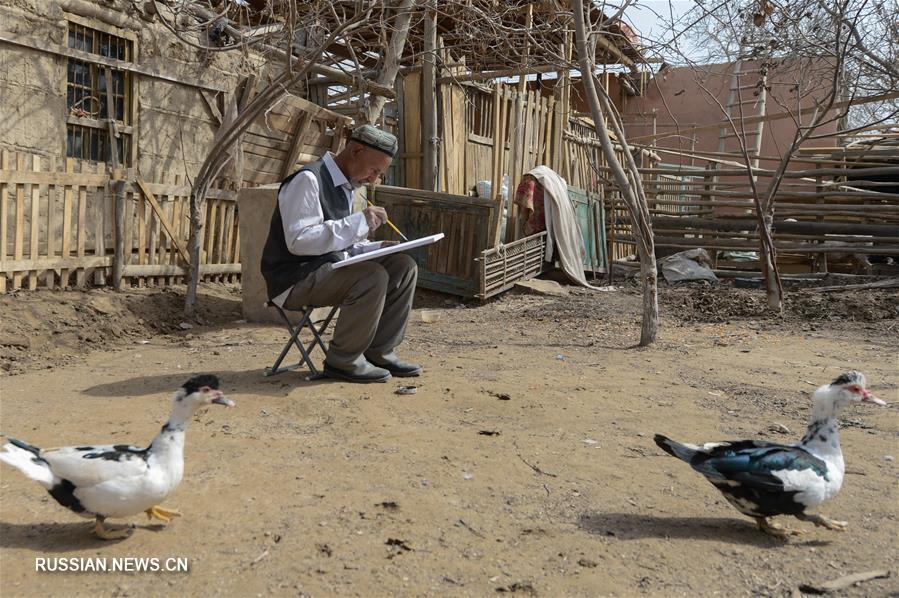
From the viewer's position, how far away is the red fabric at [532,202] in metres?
10.8

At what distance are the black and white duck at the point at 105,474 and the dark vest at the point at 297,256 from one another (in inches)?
77.5

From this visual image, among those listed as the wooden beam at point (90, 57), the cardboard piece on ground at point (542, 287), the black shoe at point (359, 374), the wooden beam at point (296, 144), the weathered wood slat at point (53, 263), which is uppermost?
the wooden beam at point (90, 57)

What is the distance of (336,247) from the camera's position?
439 cm

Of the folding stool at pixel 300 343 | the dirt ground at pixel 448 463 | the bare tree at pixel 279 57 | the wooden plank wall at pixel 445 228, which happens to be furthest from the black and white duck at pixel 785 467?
the wooden plank wall at pixel 445 228

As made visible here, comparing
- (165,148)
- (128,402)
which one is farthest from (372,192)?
(128,402)

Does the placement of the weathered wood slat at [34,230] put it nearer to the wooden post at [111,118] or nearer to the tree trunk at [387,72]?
the wooden post at [111,118]

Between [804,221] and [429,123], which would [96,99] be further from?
[804,221]

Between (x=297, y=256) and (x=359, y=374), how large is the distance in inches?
31.7

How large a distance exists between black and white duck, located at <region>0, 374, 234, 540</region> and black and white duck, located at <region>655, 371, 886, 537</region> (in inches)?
69.0

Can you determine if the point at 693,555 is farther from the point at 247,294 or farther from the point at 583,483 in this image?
the point at 247,294

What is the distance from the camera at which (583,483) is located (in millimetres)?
3285

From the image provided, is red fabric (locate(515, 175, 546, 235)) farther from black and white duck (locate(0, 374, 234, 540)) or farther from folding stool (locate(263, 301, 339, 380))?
black and white duck (locate(0, 374, 234, 540))

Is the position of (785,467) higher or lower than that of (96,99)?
lower

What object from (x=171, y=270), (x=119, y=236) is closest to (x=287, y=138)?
(x=171, y=270)
